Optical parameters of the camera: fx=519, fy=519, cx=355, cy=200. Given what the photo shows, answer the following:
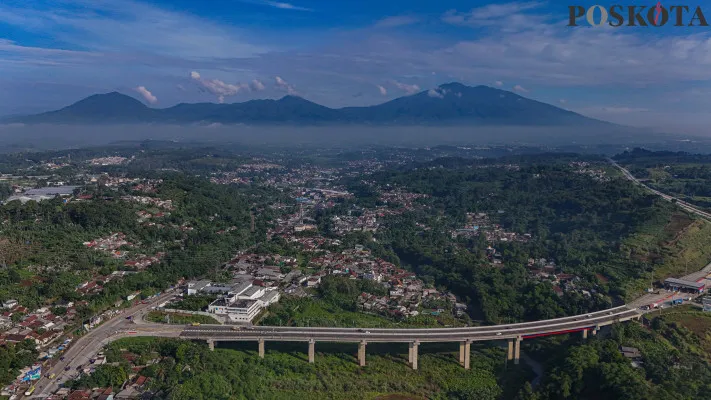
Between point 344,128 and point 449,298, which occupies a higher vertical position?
point 344,128

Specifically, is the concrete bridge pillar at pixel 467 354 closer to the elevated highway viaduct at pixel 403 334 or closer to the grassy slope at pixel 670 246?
the elevated highway viaduct at pixel 403 334

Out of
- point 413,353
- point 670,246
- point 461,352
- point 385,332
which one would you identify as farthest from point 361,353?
point 670,246

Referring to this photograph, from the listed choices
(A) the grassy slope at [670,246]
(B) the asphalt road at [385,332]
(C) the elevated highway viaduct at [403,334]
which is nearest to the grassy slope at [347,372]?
(C) the elevated highway viaduct at [403,334]

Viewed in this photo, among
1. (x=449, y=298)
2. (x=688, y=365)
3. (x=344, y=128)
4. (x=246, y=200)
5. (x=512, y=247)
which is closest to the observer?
→ (x=688, y=365)

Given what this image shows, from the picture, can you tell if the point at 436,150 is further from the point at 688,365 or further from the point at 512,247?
the point at 688,365

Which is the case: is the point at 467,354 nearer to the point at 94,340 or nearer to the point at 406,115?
the point at 94,340

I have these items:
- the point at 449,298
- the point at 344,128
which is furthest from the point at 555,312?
the point at 344,128

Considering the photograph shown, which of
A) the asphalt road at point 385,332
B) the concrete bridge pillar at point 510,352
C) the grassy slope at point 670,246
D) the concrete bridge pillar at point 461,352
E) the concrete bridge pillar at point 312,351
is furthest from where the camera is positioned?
the grassy slope at point 670,246
